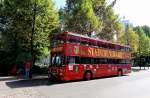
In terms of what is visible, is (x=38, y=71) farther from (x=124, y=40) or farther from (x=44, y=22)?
(x=124, y=40)

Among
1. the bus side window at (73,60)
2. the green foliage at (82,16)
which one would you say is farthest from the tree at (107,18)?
the bus side window at (73,60)

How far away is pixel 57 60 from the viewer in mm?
24750

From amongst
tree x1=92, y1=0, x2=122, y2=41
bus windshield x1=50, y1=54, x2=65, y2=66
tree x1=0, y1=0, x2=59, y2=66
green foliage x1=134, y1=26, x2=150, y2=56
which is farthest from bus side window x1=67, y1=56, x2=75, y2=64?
green foliage x1=134, y1=26, x2=150, y2=56

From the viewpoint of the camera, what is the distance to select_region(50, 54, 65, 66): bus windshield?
79.4 feet

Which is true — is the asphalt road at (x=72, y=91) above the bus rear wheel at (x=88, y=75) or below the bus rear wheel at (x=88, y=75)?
below

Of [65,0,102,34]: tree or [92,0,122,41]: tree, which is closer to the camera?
[65,0,102,34]: tree

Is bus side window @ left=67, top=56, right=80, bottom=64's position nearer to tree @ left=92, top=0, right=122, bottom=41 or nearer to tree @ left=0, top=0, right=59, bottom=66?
tree @ left=0, top=0, right=59, bottom=66

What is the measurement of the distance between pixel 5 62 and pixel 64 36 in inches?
496

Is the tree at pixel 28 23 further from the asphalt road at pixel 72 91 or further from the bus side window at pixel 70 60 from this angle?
the asphalt road at pixel 72 91

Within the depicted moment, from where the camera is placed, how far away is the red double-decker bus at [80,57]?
2414cm

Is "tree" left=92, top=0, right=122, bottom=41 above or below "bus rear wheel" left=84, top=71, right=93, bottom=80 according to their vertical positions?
above

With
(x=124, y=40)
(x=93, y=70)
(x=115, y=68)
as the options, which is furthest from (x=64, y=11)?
(x=124, y=40)

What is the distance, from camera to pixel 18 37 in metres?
34.8

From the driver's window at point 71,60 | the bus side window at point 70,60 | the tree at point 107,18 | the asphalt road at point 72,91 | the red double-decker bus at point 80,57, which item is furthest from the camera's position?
the tree at point 107,18
